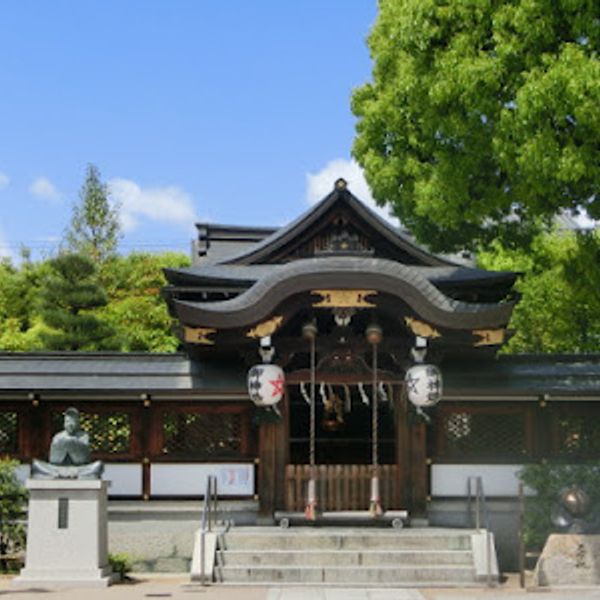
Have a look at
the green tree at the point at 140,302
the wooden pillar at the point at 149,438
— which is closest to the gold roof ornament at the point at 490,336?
the wooden pillar at the point at 149,438

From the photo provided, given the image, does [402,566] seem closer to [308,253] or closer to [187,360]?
[187,360]

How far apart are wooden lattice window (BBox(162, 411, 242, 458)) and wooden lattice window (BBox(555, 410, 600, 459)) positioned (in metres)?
5.72

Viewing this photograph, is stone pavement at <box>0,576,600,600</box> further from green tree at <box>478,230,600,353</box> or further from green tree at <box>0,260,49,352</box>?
green tree at <box>0,260,49,352</box>

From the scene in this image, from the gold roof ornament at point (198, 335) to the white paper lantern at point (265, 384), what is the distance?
3.53 ft

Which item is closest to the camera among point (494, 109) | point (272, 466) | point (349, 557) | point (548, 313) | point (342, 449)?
point (494, 109)

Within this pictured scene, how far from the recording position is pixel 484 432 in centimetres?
1772

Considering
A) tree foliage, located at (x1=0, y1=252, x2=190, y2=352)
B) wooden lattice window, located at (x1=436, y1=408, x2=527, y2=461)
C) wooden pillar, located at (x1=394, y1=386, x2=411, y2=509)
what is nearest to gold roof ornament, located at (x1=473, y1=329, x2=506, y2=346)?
wooden lattice window, located at (x1=436, y1=408, x2=527, y2=461)

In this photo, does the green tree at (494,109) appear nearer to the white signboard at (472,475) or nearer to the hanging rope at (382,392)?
the hanging rope at (382,392)

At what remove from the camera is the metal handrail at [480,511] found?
14.7 meters

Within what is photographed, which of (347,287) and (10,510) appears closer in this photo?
(347,287)

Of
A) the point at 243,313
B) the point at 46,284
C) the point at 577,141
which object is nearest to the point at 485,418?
the point at 243,313

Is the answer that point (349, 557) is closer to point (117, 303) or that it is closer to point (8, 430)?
point (8, 430)

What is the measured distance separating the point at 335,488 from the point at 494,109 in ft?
22.8

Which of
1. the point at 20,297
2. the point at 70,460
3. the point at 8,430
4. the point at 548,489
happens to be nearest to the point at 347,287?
the point at 548,489
